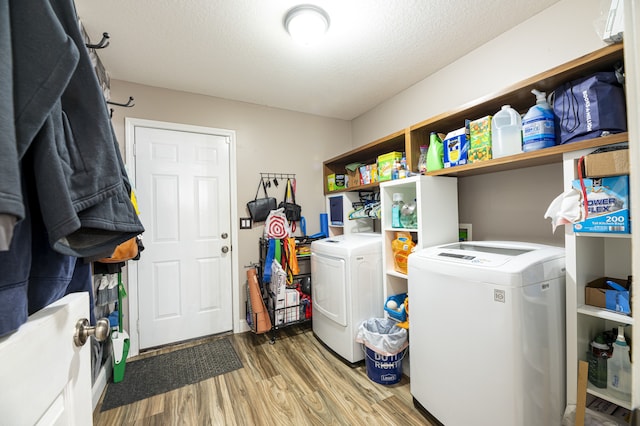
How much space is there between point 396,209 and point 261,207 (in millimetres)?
1440

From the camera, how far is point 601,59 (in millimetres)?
1112

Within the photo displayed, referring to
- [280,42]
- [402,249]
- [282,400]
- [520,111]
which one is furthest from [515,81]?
[282,400]

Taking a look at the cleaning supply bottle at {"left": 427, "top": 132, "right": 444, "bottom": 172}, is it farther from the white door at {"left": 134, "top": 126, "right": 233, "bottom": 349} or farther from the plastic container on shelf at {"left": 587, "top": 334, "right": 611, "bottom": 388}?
the white door at {"left": 134, "top": 126, "right": 233, "bottom": 349}

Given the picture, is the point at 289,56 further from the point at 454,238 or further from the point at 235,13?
the point at 454,238

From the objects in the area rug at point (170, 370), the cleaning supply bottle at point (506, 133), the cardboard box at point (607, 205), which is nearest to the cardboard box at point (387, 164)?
the cleaning supply bottle at point (506, 133)

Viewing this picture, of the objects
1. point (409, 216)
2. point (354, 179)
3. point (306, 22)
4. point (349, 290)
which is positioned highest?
point (306, 22)

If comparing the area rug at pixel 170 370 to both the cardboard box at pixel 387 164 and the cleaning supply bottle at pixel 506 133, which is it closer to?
the cardboard box at pixel 387 164

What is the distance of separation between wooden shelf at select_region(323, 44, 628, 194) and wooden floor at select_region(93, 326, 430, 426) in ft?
5.11

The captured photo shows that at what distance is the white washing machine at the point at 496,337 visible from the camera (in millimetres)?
1152

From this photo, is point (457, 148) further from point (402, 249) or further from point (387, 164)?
point (402, 249)

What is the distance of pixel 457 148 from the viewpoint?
5.62ft

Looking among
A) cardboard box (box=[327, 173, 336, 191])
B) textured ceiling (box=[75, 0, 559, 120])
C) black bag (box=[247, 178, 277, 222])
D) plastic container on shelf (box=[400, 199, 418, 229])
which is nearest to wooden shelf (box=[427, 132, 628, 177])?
plastic container on shelf (box=[400, 199, 418, 229])

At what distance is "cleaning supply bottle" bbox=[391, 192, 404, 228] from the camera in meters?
2.04

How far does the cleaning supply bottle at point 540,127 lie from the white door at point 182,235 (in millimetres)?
2457
